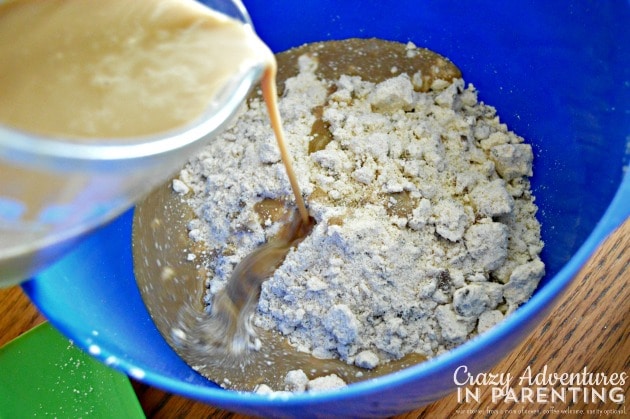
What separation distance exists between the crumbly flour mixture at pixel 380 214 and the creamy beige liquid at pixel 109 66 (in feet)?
0.93

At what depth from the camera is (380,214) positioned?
3.39 ft

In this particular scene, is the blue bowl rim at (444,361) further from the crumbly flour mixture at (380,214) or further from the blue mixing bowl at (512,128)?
the crumbly flour mixture at (380,214)

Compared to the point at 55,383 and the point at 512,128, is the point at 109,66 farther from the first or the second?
the point at 512,128

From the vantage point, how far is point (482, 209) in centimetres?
104

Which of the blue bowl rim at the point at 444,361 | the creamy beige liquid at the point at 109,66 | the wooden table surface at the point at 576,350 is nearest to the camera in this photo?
the blue bowl rim at the point at 444,361

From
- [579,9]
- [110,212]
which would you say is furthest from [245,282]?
[579,9]

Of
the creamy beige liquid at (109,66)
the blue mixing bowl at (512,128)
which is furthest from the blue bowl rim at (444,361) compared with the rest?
the creamy beige liquid at (109,66)

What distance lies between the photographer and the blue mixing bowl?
0.66 m

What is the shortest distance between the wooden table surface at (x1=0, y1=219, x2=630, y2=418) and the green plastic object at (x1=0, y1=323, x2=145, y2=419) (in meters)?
0.04

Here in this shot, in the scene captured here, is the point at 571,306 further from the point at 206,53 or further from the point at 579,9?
the point at 206,53

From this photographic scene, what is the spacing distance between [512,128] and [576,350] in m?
0.40

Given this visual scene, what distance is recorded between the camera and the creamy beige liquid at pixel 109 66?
726 mm

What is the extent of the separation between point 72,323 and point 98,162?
291 millimetres

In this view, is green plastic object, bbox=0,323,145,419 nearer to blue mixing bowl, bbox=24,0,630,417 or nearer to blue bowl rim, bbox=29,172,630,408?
blue mixing bowl, bbox=24,0,630,417
